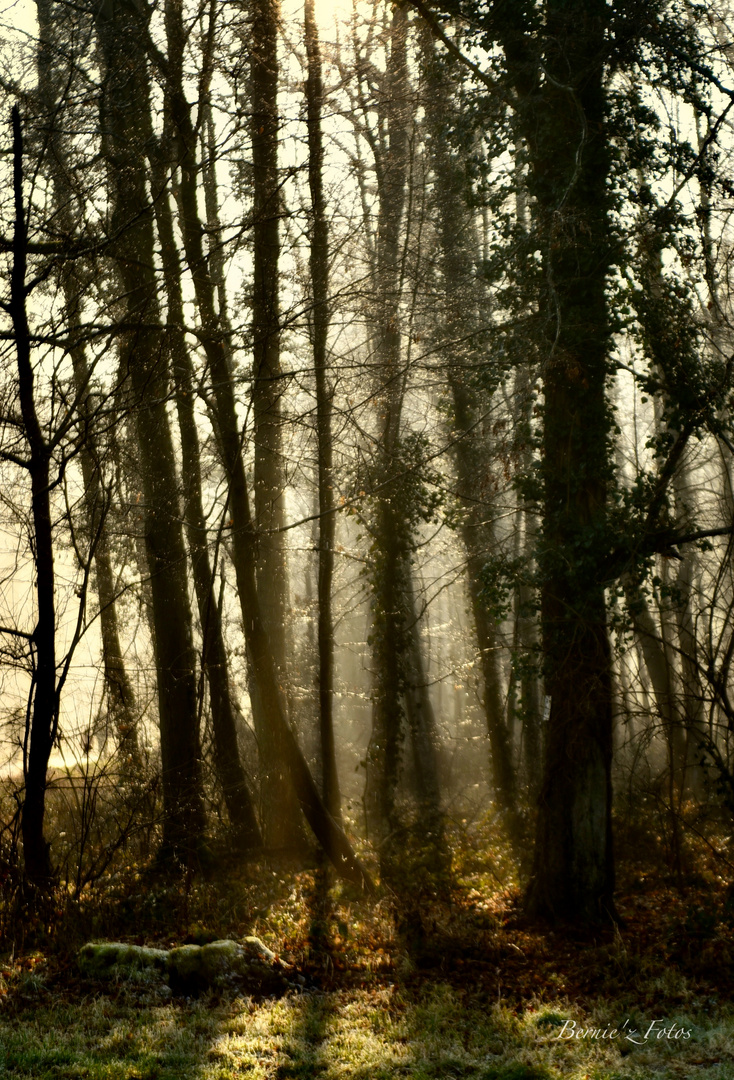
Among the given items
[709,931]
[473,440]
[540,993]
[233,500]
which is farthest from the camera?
[473,440]

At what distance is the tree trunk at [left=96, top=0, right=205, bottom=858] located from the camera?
8.64m

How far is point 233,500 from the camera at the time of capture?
10734 mm

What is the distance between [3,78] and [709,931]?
10.2 m

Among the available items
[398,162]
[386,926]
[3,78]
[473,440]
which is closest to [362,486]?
[473,440]

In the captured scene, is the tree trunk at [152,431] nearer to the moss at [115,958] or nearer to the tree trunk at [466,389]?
the moss at [115,958]

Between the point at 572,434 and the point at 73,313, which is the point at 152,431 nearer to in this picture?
the point at 73,313

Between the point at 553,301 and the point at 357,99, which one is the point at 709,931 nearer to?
the point at 553,301

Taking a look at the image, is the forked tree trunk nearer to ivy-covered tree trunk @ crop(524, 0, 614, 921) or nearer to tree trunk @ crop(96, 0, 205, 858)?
ivy-covered tree trunk @ crop(524, 0, 614, 921)

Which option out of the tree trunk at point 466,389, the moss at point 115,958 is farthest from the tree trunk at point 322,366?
the moss at point 115,958

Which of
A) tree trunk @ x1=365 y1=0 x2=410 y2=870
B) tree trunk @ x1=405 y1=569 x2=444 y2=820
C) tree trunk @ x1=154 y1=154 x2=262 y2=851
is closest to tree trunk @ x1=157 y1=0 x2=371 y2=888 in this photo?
tree trunk @ x1=154 y1=154 x2=262 y2=851

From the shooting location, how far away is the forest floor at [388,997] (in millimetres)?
5547
